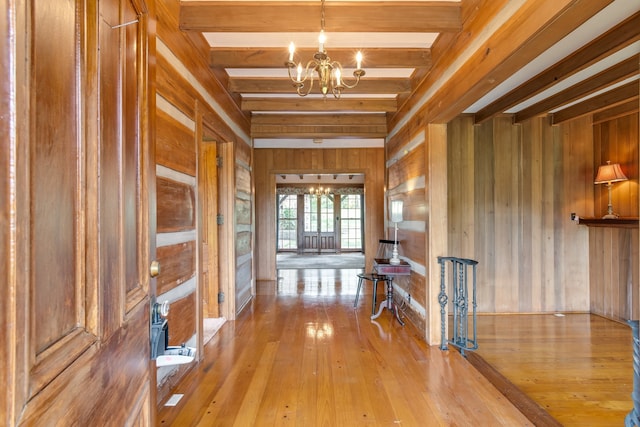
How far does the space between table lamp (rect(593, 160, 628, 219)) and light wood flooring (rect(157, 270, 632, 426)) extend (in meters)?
1.40

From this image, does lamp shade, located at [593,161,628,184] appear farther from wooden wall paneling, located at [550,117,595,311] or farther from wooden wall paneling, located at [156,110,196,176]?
wooden wall paneling, located at [156,110,196,176]

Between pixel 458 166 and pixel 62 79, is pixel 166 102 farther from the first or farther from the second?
pixel 458 166

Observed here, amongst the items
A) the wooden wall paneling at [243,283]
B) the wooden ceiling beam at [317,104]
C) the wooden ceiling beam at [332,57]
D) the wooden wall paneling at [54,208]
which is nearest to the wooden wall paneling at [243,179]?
the wooden ceiling beam at [317,104]

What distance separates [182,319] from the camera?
2.50 meters

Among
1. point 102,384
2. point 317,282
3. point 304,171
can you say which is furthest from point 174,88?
point 317,282

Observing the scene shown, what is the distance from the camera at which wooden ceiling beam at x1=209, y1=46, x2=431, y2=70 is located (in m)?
3.04

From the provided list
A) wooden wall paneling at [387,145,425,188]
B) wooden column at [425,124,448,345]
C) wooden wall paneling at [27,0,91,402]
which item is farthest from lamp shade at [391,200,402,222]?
wooden wall paneling at [27,0,91,402]

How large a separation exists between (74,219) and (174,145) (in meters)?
1.90

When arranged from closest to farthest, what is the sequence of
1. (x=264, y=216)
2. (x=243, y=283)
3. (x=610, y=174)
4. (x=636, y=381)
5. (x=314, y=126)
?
1. (x=636, y=381)
2. (x=610, y=174)
3. (x=243, y=283)
4. (x=314, y=126)
5. (x=264, y=216)

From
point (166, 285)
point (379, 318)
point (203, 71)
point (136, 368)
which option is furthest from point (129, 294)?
point (379, 318)

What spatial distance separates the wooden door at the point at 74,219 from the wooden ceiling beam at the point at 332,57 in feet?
7.18

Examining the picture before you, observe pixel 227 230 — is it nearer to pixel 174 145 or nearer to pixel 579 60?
pixel 174 145

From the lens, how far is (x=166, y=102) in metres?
→ 2.27

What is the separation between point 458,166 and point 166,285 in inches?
149
